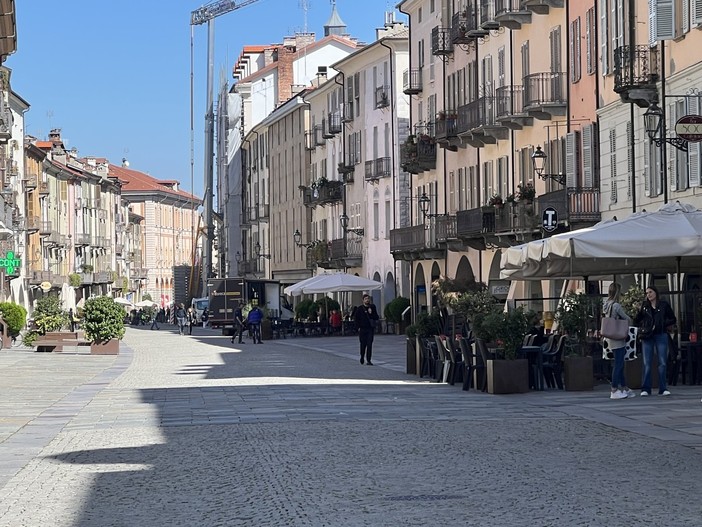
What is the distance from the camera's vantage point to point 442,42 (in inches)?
2206

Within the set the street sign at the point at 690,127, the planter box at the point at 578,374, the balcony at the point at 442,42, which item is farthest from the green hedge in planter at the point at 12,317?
the street sign at the point at 690,127

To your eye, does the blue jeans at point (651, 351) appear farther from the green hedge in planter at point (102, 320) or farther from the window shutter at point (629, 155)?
the green hedge in planter at point (102, 320)

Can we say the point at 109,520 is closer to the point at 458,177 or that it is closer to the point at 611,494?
the point at 611,494

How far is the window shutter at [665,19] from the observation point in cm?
3088

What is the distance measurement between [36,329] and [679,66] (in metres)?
26.7

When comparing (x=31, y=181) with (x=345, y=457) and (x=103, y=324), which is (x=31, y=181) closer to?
(x=103, y=324)

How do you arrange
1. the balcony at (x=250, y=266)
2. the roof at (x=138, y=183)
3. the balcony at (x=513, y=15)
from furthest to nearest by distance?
the roof at (x=138, y=183), the balcony at (x=250, y=266), the balcony at (x=513, y=15)

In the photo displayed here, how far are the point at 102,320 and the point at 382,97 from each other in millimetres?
29667

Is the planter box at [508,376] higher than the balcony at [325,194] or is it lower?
lower

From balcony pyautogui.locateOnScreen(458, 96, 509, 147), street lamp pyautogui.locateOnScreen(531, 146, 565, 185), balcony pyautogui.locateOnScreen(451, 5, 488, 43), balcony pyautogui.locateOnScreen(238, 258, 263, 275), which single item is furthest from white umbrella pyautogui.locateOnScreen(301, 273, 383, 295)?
balcony pyautogui.locateOnScreen(238, 258, 263, 275)

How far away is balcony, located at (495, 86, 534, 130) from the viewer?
4447cm

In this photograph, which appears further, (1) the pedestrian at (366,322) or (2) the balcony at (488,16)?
(2) the balcony at (488,16)

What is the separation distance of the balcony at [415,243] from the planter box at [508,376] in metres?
34.7

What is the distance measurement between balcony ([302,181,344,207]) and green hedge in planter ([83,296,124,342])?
1427 inches
